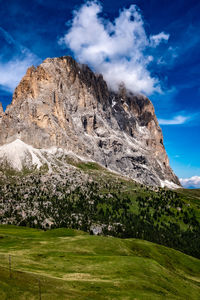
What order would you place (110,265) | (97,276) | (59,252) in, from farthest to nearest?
(59,252) < (110,265) < (97,276)

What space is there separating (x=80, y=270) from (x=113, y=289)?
46.8ft

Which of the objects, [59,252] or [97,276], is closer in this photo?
[97,276]

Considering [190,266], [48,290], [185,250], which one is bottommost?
[185,250]

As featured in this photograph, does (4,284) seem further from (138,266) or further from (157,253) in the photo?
(157,253)

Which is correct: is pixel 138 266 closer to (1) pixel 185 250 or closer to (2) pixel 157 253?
(2) pixel 157 253

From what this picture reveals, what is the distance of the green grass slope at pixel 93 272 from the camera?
29.7 metres

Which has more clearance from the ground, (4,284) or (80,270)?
(4,284)

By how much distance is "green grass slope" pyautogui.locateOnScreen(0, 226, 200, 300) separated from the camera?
29.7 m

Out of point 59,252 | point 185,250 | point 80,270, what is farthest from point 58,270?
point 185,250

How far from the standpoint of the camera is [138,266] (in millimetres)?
61125

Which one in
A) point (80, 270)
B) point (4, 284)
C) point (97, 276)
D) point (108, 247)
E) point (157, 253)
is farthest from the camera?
point (157, 253)

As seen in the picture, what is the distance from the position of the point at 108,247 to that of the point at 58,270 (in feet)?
125

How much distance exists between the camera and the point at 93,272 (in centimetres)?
5244

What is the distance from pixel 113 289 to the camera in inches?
1617
